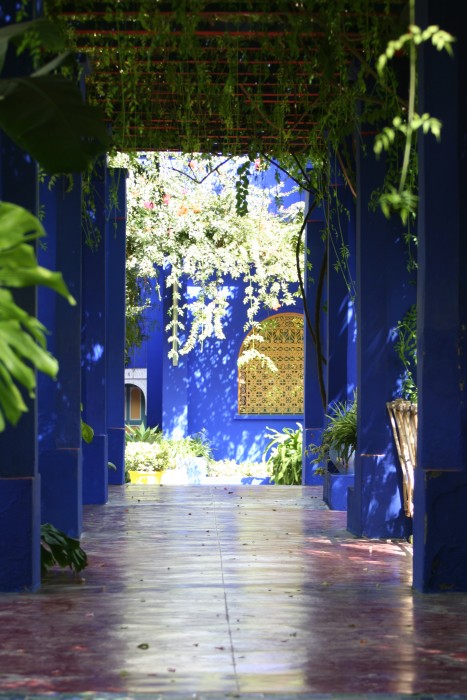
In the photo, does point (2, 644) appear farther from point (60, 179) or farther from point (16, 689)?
point (60, 179)

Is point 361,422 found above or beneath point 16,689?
above

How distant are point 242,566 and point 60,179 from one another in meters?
3.47

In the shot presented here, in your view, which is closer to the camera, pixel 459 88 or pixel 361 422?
pixel 459 88

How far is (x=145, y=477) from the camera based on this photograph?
52.4 feet

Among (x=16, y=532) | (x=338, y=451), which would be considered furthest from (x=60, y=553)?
(x=338, y=451)

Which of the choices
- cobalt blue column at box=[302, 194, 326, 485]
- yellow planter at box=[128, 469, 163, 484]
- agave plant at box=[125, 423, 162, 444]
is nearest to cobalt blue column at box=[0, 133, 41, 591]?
cobalt blue column at box=[302, 194, 326, 485]

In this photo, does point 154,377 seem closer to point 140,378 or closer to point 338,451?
point 140,378

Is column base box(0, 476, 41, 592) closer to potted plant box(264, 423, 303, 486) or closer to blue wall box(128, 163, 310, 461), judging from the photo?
potted plant box(264, 423, 303, 486)

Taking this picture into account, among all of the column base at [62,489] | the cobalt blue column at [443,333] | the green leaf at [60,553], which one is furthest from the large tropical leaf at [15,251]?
the column base at [62,489]

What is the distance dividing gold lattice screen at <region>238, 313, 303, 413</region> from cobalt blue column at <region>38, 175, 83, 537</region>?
9.52 m

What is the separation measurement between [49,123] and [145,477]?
1153cm

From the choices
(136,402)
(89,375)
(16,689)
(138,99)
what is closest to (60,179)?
(138,99)

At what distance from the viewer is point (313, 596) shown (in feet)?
20.2

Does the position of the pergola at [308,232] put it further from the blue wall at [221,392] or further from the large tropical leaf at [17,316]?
the blue wall at [221,392]
